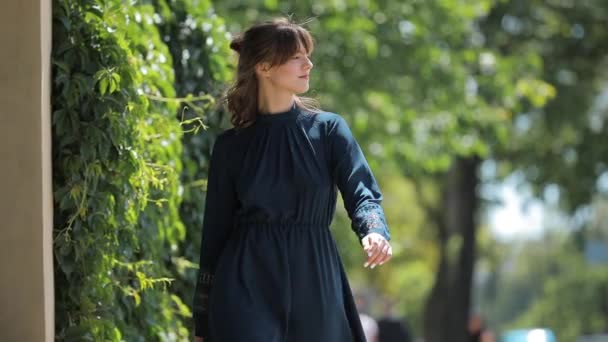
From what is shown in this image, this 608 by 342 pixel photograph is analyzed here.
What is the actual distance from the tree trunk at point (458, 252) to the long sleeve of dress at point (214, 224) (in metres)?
17.8

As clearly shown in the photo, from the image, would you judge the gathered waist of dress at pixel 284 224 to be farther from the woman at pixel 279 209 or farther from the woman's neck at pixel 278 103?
the woman's neck at pixel 278 103

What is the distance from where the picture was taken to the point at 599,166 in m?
21.0

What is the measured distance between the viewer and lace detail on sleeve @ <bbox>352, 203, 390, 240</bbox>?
3.80m

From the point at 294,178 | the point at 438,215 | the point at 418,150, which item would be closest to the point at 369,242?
the point at 294,178

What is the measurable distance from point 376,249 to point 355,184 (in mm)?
317

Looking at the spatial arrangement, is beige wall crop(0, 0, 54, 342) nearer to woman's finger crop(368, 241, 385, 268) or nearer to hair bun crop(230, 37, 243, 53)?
hair bun crop(230, 37, 243, 53)

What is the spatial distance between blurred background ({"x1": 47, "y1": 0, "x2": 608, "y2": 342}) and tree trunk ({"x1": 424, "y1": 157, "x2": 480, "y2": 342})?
0.03 metres

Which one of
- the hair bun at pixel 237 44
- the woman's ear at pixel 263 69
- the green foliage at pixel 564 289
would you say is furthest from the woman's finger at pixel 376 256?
the green foliage at pixel 564 289

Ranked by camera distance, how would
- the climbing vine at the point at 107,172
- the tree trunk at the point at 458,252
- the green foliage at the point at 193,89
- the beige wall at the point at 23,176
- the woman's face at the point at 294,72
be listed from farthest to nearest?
the tree trunk at the point at 458,252, the green foliage at the point at 193,89, the climbing vine at the point at 107,172, the beige wall at the point at 23,176, the woman's face at the point at 294,72

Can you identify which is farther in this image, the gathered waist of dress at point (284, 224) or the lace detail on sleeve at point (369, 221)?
the gathered waist of dress at point (284, 224)

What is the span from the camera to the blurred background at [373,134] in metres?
4.82

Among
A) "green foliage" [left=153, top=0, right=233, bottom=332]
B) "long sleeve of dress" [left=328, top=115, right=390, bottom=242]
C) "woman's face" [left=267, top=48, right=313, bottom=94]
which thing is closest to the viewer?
"long sleeve of dress" [left=328, top=115, right=390, bottom=242]

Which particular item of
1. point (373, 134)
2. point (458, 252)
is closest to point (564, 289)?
point (458, 252)

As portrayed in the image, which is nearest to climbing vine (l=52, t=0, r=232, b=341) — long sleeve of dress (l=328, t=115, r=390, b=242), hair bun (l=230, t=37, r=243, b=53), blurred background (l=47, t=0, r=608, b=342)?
blurred background (l=47, t=0, r=608, b=342)
